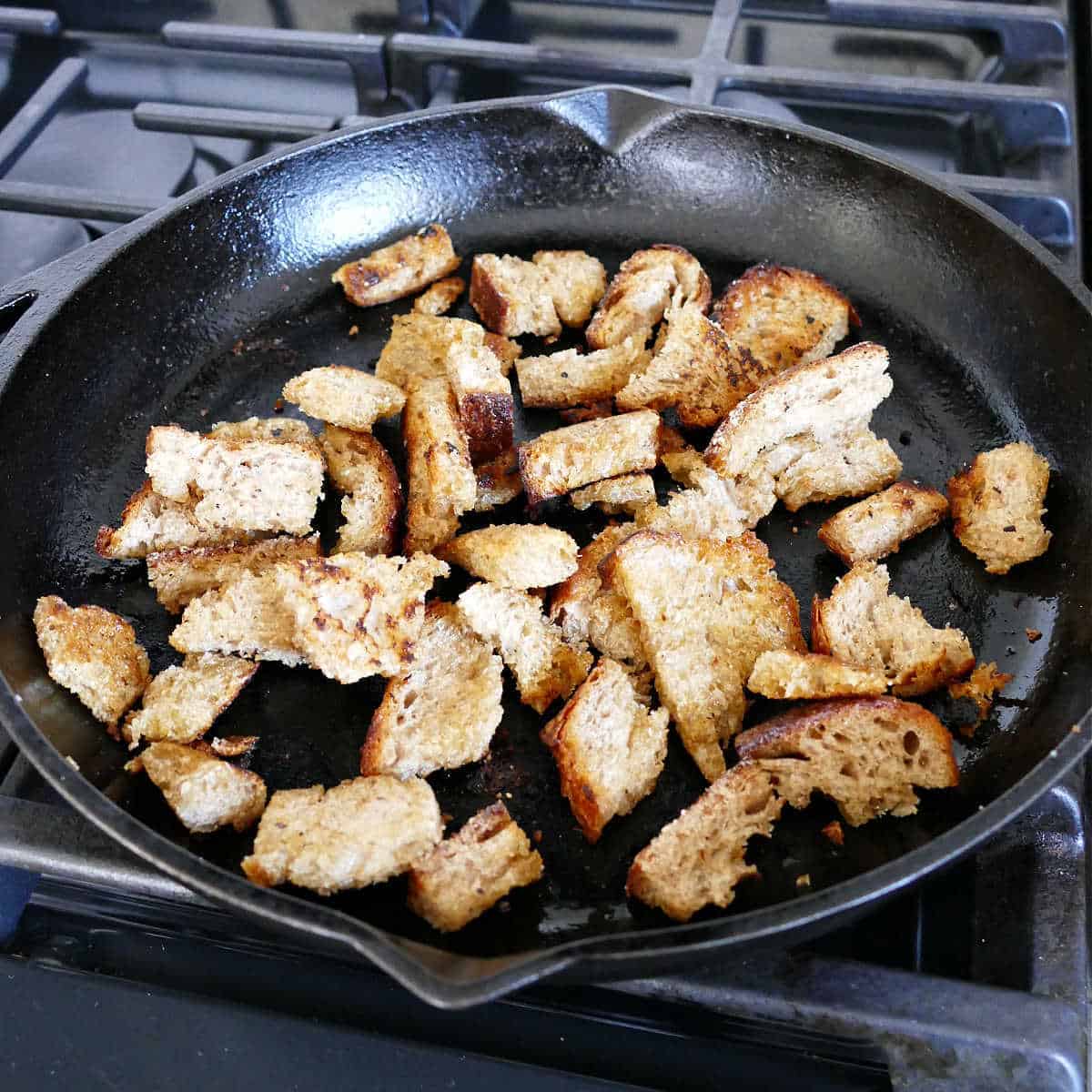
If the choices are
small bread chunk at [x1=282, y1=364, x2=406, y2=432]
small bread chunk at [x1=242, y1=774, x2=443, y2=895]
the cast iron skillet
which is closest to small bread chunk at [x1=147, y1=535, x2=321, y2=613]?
the cast iron skillet

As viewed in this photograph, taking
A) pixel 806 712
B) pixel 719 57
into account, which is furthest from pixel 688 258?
pixel 806 712

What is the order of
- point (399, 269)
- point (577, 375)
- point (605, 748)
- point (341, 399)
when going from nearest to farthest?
1. point (605, 748)
2. point (341, 399)
3. point (577, 375)
4. point (399, 269)

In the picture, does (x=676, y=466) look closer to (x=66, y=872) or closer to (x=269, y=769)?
(x=269, y=769)

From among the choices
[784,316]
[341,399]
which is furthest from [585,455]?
[784,316]

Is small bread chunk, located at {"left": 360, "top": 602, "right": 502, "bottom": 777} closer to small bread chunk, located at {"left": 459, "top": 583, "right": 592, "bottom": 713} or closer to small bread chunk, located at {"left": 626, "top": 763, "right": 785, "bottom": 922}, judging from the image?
small bread chunk, located at {"left": 459, "top": 583, "right": 592, "bottom": 713}

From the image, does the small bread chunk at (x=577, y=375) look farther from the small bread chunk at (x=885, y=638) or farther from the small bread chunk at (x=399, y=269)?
the small bread chunk at (x=885, y=638)

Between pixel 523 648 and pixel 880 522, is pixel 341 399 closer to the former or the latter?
pixel 523 648
